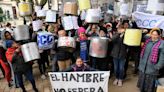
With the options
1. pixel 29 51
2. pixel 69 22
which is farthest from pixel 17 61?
pixel 69 22

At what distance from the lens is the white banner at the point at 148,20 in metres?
6.48

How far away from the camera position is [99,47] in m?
5.71

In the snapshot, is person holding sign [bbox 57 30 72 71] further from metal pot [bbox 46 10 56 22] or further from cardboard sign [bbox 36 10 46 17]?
cardboard sign [bbox 36 10 46 17]

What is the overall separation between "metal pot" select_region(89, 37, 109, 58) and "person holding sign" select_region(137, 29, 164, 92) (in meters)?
0.90

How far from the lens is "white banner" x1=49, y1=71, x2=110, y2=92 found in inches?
201

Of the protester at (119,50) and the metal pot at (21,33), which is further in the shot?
the metal pot at (21,33)

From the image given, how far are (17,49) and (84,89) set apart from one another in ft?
5.66

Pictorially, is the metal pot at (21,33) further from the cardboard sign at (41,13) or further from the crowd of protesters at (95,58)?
the cardboard sign at (41,13)

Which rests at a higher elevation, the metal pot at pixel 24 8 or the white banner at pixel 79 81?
the metal pot at pixel 24 8

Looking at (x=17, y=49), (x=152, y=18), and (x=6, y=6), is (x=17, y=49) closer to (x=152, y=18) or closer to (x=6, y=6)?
(x=152, y=18)

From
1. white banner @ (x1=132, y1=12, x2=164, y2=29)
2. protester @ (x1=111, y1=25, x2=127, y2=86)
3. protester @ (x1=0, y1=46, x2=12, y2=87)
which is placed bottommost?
protester @ (x1=0, y1=46, x2=12, y2=87)

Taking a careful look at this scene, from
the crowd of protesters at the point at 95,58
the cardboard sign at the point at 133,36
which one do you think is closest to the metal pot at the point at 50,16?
the crowd of protesters at the point at 95,58

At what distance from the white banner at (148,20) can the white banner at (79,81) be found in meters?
2.35

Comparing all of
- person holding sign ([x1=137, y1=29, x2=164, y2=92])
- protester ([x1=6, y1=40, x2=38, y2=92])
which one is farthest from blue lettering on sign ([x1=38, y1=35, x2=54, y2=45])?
person holding sign ([x1=137, y1=29, x2=164, y2=92])
